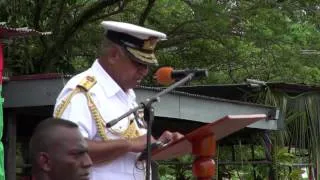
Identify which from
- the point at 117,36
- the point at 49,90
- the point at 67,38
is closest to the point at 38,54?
the point at 67,38

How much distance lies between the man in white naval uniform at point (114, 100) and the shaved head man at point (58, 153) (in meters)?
0.70

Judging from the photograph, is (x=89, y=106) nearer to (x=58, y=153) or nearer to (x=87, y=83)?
(x=87, y=83)

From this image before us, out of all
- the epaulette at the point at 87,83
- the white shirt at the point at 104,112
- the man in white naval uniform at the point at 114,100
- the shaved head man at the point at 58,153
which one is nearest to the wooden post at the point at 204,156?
the man in white naval uniform at the point at 114,100

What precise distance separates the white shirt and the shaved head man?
2.42ft

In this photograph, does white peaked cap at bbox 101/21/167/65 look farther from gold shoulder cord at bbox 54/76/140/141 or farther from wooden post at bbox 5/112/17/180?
wooden post at bbox 5/112/17/180

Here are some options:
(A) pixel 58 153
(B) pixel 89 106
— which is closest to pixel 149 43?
(B) pixel 89 106

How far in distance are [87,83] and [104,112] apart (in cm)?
16

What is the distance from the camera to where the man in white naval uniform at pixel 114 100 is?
3.11 meters

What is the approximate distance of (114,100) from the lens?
3.27 metres

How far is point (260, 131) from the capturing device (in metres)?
8.07

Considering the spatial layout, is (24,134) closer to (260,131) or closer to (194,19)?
(260,131)

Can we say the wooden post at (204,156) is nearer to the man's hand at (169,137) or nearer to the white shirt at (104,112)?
the man's hand at (169,137)

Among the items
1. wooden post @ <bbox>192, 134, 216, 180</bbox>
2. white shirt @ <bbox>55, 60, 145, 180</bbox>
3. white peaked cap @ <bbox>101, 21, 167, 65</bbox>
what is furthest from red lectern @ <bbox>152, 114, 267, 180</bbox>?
white peaked cap @ <bbox>101, 21, 167, 65</bbox>

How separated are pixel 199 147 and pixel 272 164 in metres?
5.02
